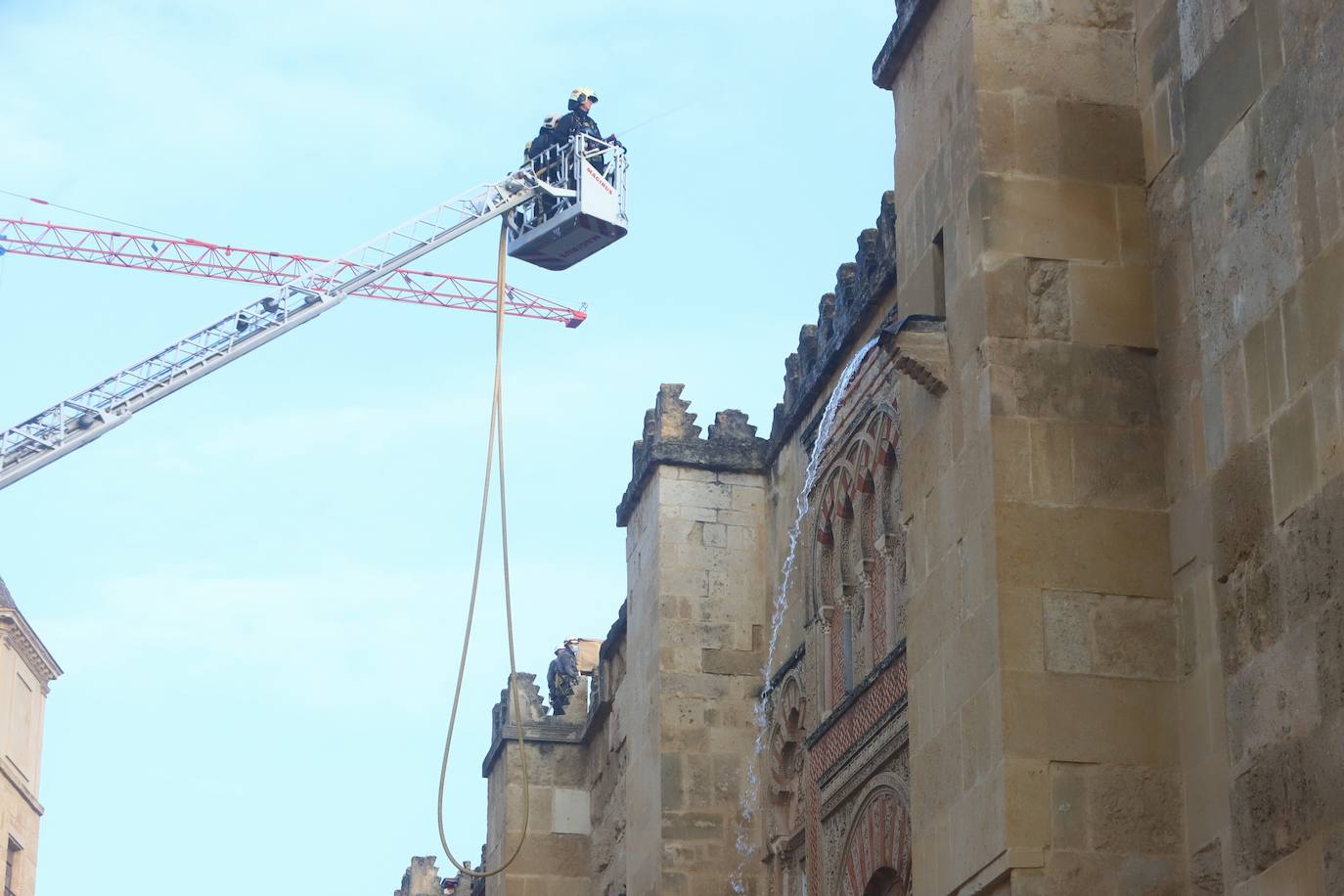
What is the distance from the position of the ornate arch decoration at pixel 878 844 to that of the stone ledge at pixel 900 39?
3699 millimetres

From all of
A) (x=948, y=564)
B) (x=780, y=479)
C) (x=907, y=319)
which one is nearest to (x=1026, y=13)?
(x=907, y=319)

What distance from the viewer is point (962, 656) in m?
7.93

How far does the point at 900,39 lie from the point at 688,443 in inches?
250

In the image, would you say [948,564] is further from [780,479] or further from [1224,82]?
[780,479]

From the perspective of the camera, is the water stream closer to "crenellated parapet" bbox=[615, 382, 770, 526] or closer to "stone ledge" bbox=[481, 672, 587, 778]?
"crenellated parapet" bbox=[615, 382, 770, 526]

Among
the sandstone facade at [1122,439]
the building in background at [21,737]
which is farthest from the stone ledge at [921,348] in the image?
the building in background at [21,737]

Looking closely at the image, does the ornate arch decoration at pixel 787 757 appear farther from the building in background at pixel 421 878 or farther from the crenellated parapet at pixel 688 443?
the building in background at pixel 421 878

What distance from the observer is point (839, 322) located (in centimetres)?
1318

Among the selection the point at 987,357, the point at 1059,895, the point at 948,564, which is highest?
the point at 987,357

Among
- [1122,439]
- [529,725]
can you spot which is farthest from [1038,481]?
[529,725]

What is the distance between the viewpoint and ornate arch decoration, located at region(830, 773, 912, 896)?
11.5m

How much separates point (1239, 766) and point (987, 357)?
5.69 ft

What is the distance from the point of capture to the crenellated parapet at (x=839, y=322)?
12.3 meters

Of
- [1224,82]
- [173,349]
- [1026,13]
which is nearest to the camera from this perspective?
[1224,82]
